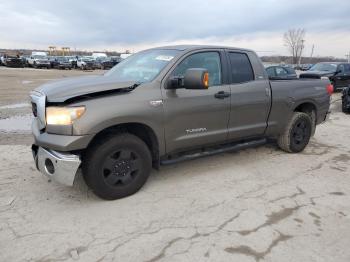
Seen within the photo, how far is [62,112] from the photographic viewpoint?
11.4 ft

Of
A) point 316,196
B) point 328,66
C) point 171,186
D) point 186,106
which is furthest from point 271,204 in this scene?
point 328,66

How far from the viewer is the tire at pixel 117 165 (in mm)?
3650

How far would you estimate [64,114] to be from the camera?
3.47 meters

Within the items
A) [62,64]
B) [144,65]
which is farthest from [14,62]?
[144,65]

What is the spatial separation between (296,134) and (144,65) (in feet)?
10.00

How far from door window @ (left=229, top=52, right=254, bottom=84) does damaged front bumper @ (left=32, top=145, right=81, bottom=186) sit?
254cm

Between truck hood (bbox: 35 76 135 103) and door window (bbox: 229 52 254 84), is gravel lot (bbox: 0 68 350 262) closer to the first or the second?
truck hood (bbox: 35 76 135 103)

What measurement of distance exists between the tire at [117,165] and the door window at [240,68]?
1.81 metres

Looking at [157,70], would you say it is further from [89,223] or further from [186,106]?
[89,223]

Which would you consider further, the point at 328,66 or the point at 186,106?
the point at 328,66

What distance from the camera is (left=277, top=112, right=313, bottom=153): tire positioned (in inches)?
225

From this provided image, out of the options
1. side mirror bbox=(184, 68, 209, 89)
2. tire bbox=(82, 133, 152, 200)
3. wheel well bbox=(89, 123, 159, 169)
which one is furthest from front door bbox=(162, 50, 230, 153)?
tire bbox=(82, 133, 152, 200)

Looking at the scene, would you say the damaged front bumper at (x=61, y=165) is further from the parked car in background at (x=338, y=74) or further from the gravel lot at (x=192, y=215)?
the parked car in background at (x=338, y=74)

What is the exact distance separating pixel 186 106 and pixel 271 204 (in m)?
1.56
